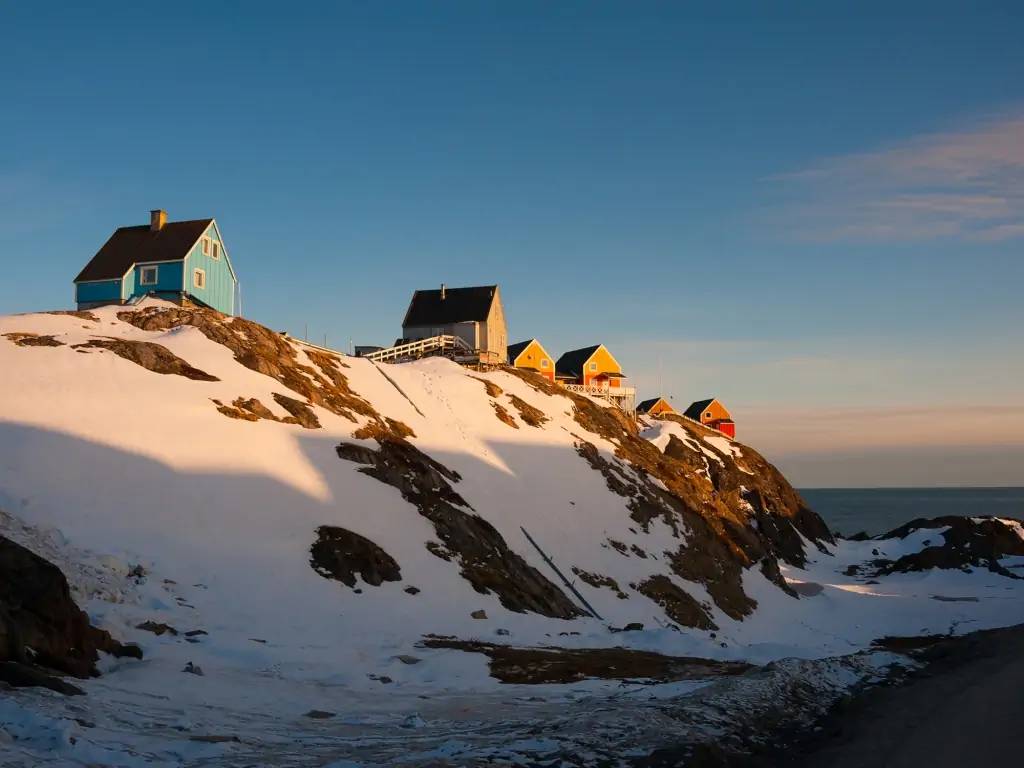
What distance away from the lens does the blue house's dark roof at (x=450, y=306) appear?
7462 cm

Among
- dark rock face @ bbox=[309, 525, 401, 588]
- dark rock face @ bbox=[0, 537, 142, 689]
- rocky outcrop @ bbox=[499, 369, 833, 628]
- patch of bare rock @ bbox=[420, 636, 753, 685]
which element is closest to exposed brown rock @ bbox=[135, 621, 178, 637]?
dark rock face @ bbox=[0, 537, 142, 689]

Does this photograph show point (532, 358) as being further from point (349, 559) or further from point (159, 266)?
point (349, 559)

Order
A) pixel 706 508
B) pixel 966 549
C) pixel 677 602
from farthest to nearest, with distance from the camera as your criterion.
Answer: pixel 966 549 → pixel 706 508 → pixel 677 602

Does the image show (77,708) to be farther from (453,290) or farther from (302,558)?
(453,290)

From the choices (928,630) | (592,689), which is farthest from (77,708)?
(928,630)

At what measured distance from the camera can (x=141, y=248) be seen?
171 ft

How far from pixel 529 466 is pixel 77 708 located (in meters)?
37.3

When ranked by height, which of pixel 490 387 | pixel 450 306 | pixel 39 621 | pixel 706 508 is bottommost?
pixel 706 508

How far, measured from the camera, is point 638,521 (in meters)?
48.7

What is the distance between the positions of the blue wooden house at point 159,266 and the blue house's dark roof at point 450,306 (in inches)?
977

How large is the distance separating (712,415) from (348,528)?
87.4 m

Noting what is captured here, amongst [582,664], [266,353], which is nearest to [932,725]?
[582,664]

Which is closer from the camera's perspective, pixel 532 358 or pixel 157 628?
pixel 157 628

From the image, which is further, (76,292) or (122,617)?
(76,292)
